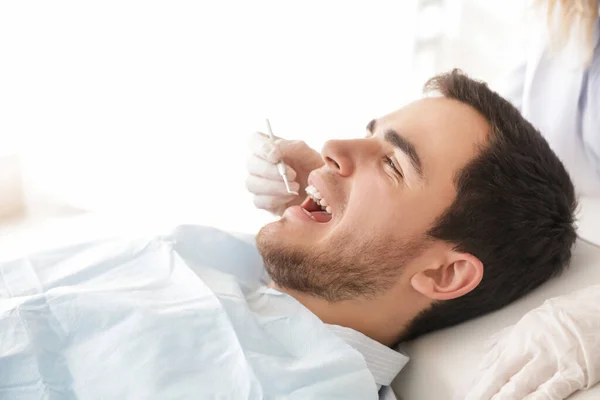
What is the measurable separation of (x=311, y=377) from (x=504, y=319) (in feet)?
1.26

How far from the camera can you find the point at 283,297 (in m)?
1.25

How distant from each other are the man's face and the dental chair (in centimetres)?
16

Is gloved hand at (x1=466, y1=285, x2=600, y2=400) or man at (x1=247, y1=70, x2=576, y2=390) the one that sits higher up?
man at (x1=247, y1=70, x2=576, y2=390)

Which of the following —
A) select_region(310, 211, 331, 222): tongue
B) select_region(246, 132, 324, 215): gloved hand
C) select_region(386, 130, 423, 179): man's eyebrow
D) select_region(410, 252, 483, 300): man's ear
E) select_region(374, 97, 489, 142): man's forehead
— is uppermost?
select_region(374, 97, 489, 142): man's forehead

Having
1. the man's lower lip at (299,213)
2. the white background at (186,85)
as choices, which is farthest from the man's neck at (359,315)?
the white background at (186,85)

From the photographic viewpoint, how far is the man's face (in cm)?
116

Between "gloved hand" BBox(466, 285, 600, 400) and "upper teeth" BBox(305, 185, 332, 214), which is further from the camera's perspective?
"upper teeth" BBox(305, 185, 332, 214)

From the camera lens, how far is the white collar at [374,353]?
3.87 feet

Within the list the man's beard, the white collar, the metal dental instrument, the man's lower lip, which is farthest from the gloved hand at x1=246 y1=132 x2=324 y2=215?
the white collar

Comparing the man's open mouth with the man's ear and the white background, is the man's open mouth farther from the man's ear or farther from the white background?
the white background

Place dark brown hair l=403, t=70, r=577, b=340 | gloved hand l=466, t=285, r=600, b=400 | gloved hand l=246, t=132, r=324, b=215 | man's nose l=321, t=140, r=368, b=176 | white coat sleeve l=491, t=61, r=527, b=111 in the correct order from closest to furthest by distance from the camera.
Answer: gloved hand l=466, t=285, r=600, b=400 < dark brown hair l=403, t=70, r=577, b=340 < man's nose l=321, t=140, r=368, b=176 < gloved hand l=246, t=132, r=324, b=215 < white coat sleeve l=491, t=61, r=527, b=111

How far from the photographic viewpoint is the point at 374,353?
1183 millimetres

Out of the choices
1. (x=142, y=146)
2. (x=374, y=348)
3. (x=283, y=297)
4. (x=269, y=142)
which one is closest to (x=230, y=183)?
(x=142, y=146)

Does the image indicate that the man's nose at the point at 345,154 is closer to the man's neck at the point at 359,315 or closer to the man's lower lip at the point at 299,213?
the man's lower lip at the point at 299,213
